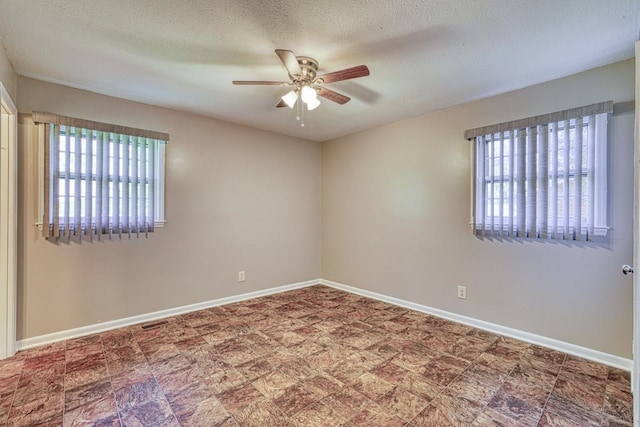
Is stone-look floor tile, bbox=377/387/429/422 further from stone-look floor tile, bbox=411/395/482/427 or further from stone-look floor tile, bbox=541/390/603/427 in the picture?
stone-look floor tile, bbox=541/390/603/427

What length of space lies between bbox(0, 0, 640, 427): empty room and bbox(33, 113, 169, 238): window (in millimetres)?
19

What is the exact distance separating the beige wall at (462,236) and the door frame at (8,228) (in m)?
3.63

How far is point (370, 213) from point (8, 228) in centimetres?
377

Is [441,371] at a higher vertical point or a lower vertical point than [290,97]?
lower

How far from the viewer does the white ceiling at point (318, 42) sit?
1725 mm

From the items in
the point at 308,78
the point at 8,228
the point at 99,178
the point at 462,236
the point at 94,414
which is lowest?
the point at 94,414

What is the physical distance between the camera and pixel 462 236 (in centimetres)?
322

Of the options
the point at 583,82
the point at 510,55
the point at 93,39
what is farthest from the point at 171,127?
the point at 583,82

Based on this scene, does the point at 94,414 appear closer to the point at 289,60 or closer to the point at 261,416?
the point at 261,416

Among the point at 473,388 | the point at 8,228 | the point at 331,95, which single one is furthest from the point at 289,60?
the point at 8,228

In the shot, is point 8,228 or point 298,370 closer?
point 298,370

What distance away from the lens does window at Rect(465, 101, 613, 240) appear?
7.74 ft

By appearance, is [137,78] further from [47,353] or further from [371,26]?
[47,353]

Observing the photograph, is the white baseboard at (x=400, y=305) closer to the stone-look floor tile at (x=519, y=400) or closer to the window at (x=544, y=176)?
the stone-look floor tile at (x=519, y=400)
